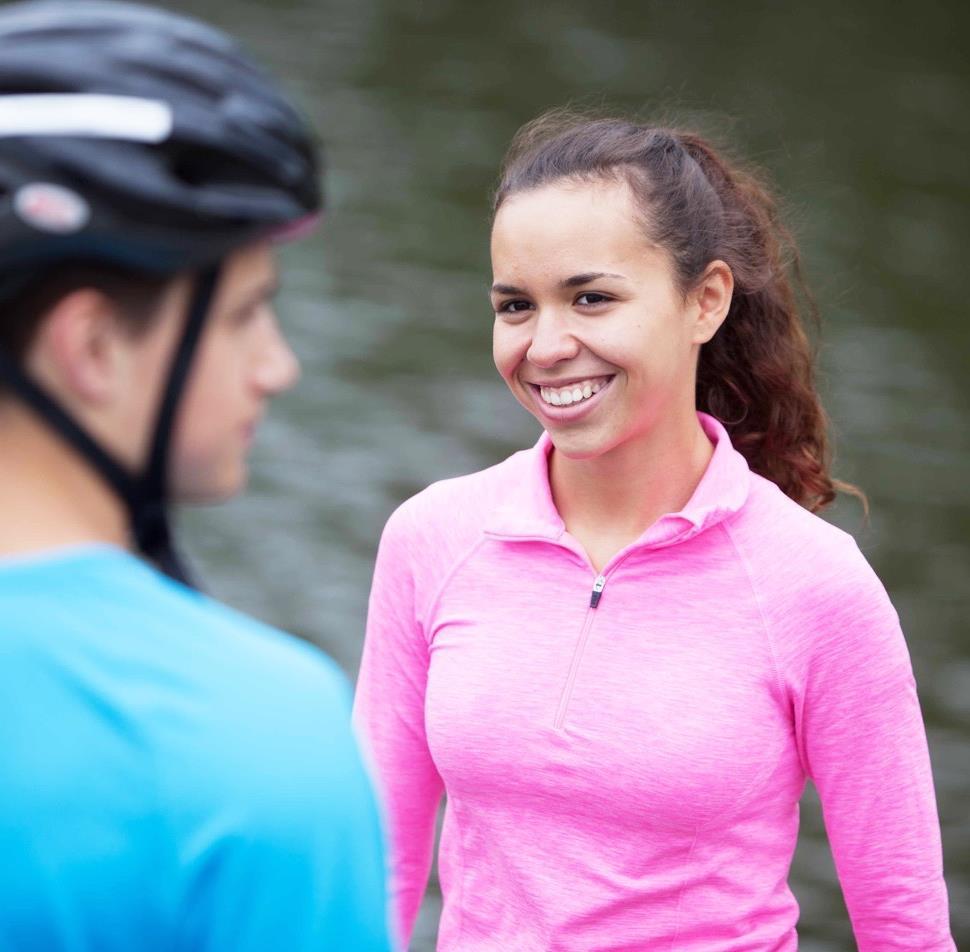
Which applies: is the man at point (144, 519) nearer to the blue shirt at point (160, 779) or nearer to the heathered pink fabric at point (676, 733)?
the blue shirt at point (160, 779)

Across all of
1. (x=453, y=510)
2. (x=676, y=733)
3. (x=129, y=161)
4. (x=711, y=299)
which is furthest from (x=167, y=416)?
(x=711, y=299)

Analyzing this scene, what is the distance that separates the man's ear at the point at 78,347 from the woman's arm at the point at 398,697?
1.30 m

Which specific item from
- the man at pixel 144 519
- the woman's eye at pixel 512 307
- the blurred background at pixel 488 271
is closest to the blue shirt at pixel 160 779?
the man at pixel 144 519

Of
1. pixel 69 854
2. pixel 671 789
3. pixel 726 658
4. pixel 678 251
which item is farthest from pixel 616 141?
pixel 69 854

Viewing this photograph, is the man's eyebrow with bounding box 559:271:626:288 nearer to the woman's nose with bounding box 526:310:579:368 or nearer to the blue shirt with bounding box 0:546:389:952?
the woman's nose with bounding box 526:310:579:368

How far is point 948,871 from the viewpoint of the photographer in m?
5.58

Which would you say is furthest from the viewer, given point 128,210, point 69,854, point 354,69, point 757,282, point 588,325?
point 354,69

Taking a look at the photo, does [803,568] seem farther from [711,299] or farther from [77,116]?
[77,116]

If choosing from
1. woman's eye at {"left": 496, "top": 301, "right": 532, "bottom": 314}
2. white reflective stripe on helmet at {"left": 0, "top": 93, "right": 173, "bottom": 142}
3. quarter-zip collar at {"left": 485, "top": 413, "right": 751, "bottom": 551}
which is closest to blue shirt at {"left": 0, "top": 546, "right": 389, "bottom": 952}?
white reflective stripe on helmet at {"left": 0, "top": 93, "right": 173, "bottom": 142}

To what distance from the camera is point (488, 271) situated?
425 inches

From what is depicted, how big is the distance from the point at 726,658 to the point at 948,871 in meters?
3.46

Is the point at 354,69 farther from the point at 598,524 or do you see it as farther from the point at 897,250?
the point at 598,524

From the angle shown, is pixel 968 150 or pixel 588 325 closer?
pixel 588 325

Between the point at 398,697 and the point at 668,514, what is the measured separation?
0.50 metres
